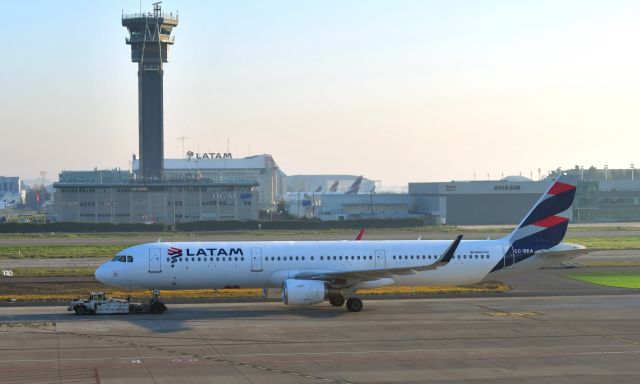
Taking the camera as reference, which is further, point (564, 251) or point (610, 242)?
point (610, 242)

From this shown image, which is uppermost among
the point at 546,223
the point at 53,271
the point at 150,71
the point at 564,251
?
the point at 150,71

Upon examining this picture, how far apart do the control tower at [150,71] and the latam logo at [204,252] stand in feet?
332

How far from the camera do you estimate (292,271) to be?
1876 inches

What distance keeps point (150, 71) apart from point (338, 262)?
4118 inches

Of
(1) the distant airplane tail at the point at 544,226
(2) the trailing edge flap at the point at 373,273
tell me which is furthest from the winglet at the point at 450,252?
(1) the distant airplane tail at the point at 544,226

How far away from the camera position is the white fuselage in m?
46.7

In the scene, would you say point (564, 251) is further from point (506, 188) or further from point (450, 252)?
point (506, 188)

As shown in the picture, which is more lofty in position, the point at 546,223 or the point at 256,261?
the point at 546,223

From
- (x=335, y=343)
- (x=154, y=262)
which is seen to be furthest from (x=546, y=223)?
(x=154, y=262)

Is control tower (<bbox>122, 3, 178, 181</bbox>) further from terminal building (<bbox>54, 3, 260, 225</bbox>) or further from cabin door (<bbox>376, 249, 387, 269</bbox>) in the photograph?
cabin door (<bbox>376, 249, 387, 269</bbox>)

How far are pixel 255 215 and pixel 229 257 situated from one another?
114 metres

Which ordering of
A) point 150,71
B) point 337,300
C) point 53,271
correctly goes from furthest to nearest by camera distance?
1. point 150,71
2. point 53,271
3. point 337,300

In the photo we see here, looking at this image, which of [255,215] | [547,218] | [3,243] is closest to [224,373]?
[547,218]

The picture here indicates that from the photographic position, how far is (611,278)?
62.3 m
